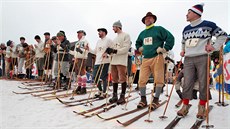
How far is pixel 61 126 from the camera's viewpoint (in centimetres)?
326

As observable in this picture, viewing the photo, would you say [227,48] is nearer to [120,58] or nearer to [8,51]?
[120,58]

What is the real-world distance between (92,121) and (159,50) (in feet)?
6.71

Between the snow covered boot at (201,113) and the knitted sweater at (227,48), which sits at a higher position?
the knitted sweater at (227,48)

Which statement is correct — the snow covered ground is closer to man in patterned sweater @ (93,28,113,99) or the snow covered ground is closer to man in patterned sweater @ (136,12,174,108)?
man in patterned sweater @ (136,12,174,108)

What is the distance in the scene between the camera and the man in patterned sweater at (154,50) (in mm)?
4387

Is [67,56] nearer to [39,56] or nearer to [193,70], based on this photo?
[39,56]

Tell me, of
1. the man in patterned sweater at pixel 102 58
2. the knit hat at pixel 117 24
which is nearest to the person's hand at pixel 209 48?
the knit hat at pixel 117 24

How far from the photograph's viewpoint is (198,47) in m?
3.70

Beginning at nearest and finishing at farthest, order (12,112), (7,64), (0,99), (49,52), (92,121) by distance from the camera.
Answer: (92,121)
(12,112)
(0,99)
(49,52)
(7,64)

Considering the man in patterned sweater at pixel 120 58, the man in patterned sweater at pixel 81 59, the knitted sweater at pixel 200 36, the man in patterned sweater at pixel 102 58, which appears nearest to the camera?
A: the knitted sweater at pixel 200 36

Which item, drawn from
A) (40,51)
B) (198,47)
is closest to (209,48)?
(198,47)

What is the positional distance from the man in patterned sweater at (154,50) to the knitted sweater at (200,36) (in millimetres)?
593

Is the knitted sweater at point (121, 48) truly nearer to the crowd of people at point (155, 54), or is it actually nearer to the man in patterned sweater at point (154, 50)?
the crowd of people at point (155, 54)

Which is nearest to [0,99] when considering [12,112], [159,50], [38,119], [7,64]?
[12,112]
